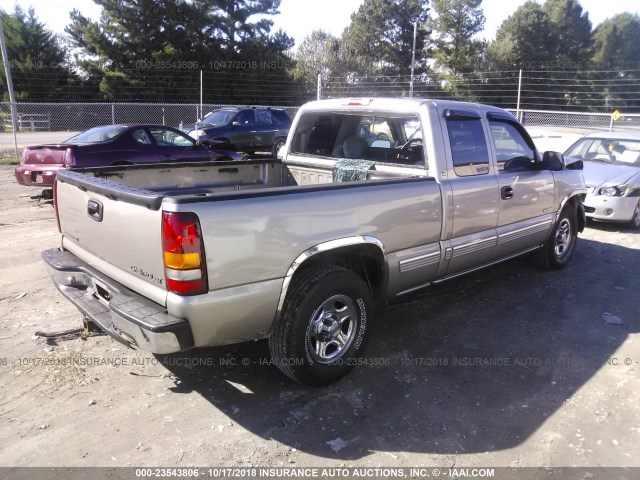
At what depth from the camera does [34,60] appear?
36.1 meters

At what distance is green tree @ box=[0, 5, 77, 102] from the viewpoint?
3259 cm

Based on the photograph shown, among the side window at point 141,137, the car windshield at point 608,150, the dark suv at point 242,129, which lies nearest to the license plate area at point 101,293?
the side window at point 141,137

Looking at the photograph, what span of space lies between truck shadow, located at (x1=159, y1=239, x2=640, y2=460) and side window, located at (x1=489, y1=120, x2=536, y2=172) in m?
1.36

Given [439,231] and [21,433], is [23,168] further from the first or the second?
[439,231]

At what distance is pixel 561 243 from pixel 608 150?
→ 4.02m

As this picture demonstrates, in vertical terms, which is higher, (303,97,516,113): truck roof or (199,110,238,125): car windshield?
(199,110,238,125): car windshield

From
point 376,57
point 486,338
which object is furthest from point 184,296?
point 376,57

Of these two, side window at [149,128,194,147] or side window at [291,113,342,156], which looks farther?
side window at [149,128,194,147]

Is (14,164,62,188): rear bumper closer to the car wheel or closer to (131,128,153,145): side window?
(131,128,153,145): side window

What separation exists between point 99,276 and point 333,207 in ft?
5.30

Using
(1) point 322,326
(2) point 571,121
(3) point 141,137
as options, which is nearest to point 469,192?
(1) point 322,326

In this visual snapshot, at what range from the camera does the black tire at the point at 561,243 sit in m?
5.88

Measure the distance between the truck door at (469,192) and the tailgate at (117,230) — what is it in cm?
237

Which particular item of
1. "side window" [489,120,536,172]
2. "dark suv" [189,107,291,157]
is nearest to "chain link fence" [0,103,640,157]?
"dark suv" [189,107,291,157]
